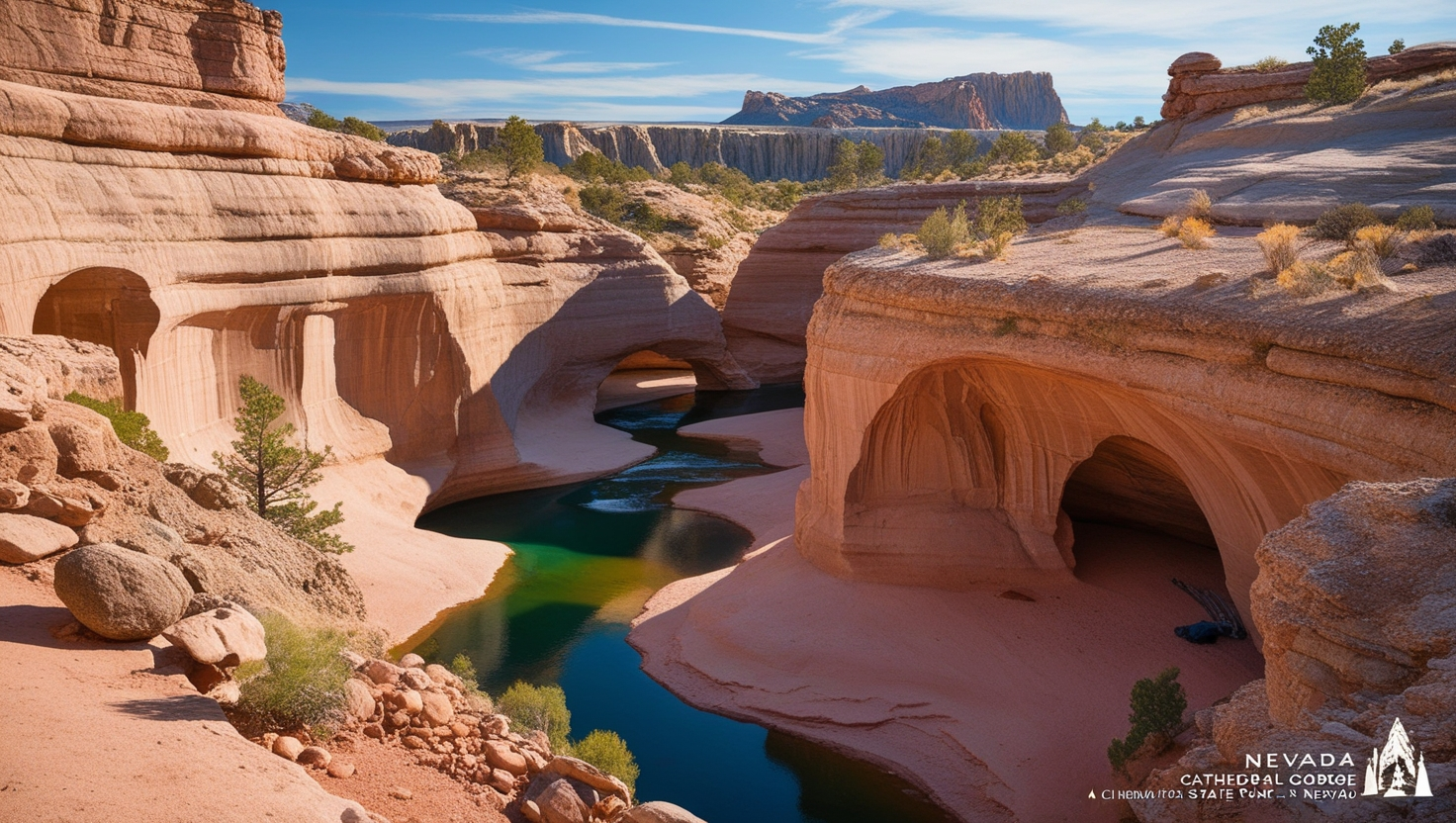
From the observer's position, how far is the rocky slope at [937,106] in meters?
125

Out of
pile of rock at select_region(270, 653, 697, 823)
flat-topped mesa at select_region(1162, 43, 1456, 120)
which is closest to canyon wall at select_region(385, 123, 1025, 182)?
flat-topped mesa at select_region(1162, 43, 1456, 120)

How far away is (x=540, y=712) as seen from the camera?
11.2m

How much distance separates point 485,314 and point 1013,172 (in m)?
20.0

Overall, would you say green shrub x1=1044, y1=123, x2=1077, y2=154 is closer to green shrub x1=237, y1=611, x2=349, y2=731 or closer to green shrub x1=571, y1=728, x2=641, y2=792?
green shrub x1=571, y1=728, x2=641, y2=792

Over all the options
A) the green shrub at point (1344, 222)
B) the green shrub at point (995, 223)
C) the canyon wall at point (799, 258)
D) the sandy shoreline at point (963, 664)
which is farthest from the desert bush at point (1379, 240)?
the canyon wall at point (799, 258)

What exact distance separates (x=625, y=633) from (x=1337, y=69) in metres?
21.9

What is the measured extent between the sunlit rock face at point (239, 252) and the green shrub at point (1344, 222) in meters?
16.3

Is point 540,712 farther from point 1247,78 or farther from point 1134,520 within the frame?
point 1247,78

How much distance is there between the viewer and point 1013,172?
36.3m

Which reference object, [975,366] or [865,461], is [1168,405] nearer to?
[975,366]

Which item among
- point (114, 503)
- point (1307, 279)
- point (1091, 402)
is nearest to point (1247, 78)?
point (1091, 402)

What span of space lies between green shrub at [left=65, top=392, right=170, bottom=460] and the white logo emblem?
10614mm

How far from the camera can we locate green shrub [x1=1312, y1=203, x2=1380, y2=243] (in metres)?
14.0

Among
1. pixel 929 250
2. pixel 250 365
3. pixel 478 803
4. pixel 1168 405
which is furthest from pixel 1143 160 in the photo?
pixel 478 803
